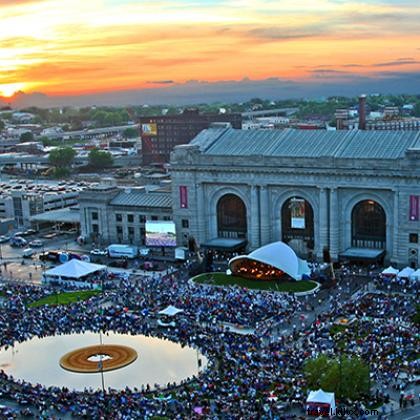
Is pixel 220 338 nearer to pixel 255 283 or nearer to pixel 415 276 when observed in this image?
pixel 255 283

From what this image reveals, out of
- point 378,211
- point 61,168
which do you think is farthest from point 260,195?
point 61,168

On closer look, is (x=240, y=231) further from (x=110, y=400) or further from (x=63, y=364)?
(x=110, y=400)

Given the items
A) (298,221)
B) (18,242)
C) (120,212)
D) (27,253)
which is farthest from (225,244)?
(18,242)

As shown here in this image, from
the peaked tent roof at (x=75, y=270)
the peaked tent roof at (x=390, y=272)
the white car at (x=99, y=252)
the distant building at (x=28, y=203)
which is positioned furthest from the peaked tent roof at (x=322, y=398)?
the distant building at (x=28, y=203)

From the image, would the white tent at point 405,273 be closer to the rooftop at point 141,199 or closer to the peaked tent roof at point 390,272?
the peaked tent roof at point 390,272

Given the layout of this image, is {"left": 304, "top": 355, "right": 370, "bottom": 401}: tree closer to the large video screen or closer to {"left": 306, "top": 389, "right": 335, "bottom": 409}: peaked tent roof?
{"left": 306, "top": 389, "right": 335, "bottom": 409}: peaked tent roof

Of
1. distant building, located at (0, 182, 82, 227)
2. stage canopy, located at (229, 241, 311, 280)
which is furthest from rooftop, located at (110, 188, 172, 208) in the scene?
distant building, located at (0, 182, 82, 227)
